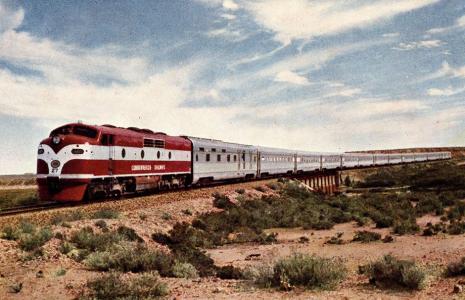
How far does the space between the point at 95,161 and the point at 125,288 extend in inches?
453

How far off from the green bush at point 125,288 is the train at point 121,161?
34.5 feet

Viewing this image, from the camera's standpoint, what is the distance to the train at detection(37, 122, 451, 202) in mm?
18516

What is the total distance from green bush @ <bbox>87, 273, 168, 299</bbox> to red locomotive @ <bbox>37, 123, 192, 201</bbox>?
10.3 metres

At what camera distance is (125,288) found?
855 centimetres

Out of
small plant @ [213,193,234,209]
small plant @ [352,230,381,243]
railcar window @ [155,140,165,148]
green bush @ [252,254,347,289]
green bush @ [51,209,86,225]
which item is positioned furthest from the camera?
small plant @ [213,193,234,209]

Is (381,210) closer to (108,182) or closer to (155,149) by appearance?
(155,149)

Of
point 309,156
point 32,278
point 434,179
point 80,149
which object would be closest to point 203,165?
point 80,149

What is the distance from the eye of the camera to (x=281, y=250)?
1805cm

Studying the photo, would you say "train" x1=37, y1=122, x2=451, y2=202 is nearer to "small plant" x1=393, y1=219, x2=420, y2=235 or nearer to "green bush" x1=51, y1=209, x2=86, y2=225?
"green bush" x1=51, y1=209, x2=86, y2=225

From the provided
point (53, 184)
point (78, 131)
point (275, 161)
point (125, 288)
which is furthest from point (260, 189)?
point (125, 288)

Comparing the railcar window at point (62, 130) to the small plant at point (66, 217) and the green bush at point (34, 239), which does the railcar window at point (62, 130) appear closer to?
the small plant at point (66, 217)

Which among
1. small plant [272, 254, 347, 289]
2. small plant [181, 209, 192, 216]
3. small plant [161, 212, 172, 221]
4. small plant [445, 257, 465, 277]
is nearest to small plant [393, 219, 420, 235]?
small plant [181, 209, 192, 216]

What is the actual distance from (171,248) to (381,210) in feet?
69.7

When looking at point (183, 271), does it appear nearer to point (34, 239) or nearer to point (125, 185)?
point (34, 239)
